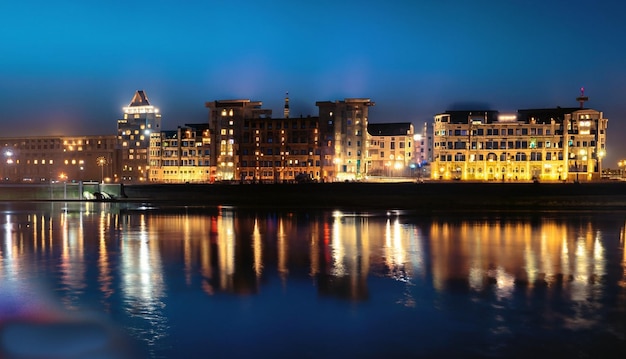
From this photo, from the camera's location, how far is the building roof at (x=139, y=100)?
509ft

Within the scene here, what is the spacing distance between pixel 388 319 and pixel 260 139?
11119cm

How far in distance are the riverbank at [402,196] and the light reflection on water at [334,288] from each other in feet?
70.3

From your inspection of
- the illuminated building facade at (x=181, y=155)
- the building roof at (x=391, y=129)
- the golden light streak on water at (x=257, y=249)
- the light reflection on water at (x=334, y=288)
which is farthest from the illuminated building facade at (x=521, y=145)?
the light reflection on water at (x=334, y=288)

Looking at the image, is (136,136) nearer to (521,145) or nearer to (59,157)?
(59,157)

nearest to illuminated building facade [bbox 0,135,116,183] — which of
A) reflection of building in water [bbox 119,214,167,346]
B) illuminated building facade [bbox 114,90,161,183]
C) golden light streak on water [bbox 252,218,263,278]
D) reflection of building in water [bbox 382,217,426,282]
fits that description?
illuminated building facade [bbox 114,90,161,183]

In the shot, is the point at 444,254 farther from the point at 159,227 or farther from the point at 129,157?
the point at 129,157

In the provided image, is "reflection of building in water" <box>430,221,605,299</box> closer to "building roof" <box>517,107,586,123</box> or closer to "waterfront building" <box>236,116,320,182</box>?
"waterfront building" <box>236,116,320,182</box>

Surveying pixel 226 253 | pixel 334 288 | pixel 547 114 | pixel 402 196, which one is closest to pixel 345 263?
pixel 334 288

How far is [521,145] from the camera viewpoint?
10731 cm

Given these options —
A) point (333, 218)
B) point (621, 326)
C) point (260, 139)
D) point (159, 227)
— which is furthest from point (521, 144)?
point (621, 326)

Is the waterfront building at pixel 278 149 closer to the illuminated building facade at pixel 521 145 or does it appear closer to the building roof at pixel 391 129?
the building roof at pixel 391 129

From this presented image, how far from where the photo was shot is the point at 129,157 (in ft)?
482

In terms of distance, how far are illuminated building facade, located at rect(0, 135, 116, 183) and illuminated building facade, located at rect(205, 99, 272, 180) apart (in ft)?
152

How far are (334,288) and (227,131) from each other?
4415 inches
